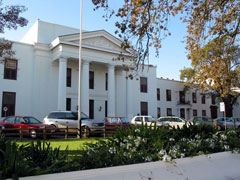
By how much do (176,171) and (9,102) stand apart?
1016 inches

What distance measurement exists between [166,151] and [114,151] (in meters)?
1.41

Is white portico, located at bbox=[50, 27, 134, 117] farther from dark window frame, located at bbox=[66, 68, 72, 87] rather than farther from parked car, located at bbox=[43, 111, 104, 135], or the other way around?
parked car, located at bbox=[43, 111, 104, 135]

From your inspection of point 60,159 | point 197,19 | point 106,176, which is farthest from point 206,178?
point 197,19

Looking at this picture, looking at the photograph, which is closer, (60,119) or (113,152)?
(113,152)

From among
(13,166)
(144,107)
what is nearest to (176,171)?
(13,166)

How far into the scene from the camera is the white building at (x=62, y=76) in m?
27.7

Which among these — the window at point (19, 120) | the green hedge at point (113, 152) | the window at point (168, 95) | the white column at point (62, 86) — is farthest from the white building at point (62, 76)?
the green hedge at point (113, 152)

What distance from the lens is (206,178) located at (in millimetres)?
5777

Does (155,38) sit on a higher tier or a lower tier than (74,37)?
lower

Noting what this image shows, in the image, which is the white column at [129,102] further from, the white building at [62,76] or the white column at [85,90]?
the white column at [85,90]

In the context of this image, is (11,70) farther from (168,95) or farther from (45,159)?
(168,95)

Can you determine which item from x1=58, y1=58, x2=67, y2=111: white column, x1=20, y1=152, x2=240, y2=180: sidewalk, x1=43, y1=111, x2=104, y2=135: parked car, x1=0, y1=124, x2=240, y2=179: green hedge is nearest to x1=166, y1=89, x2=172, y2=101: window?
x1=58, y1=58, x2=67, y2=111: white column

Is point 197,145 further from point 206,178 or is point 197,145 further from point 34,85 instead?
point 34,85

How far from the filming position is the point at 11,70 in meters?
27.7
